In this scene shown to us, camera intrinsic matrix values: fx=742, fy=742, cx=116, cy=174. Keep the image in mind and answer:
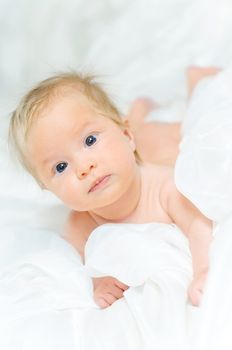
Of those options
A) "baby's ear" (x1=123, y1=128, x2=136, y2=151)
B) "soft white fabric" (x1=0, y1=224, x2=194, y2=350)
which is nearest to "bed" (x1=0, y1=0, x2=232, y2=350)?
"soft white fabric" (x1=0, y1=224, x2=194, y2=350)

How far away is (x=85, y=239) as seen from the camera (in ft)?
4.26

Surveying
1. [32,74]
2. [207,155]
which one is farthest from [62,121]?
[32,74]

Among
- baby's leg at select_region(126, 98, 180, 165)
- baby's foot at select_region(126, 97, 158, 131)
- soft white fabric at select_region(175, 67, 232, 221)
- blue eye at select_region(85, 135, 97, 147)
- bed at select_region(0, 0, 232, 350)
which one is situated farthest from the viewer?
baby's foot at select_region(126, 97, 158, 131)

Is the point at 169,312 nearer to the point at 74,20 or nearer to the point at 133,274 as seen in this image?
the point at 133,274

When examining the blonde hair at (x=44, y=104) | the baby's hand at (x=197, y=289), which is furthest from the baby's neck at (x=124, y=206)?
the baby's hand at (x=197, y=289)

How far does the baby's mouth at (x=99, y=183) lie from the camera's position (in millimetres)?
1130

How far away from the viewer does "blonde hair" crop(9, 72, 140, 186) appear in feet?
3.83

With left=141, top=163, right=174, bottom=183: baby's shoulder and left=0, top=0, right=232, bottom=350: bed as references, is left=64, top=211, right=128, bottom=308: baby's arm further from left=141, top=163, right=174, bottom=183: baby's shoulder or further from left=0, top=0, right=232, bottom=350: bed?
left=141, top=163, right=174, bottom=183: baby's shoulder

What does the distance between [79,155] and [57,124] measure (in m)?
0.06

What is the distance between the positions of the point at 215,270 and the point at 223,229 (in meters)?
0.09

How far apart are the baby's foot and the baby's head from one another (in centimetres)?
41

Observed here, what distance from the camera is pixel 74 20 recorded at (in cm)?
192

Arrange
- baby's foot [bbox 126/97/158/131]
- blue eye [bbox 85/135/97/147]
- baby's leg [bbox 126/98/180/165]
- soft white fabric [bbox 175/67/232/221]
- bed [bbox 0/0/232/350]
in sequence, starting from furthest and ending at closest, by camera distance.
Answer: baby's foot [bbox 126/97/158/131] → baby's leg [bbox 126/98/180/165] → blue eye [bbox 85/135/97/147] → soft white fabric [bbox 175/67/232/221] → bed [bbox 0/0/232/350]

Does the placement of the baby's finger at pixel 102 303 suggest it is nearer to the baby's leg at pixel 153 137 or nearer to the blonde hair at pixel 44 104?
the blonde hair at pixel 44 104
